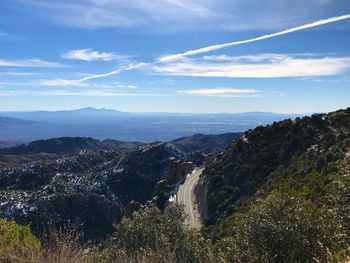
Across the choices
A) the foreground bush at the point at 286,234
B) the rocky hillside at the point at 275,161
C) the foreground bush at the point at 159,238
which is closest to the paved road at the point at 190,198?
the rocky hillside at the point at 275,161

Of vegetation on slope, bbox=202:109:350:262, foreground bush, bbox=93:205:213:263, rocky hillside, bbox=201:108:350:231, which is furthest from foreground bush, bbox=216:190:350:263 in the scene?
rocky hillside, bbox=201:108:350:231

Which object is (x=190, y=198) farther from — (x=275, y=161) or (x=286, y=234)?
(x=286, y=234)

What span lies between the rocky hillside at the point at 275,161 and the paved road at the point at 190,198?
231cm

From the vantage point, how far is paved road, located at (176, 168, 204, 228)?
66.3m

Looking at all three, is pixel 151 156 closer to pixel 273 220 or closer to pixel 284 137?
pixel 284 137

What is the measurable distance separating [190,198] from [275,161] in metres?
17.2

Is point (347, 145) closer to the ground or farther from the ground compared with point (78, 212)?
farther from the ground

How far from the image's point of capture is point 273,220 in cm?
1969

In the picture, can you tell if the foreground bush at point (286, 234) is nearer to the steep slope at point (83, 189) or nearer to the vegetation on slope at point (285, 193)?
the vegetation on slope at point (285, 193)

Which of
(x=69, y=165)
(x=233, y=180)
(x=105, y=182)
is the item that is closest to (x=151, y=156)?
(x=105, y=182)

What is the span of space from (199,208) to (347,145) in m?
28.8

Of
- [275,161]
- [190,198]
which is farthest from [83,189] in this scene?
[275,161]

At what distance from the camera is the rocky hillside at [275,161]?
168 feet

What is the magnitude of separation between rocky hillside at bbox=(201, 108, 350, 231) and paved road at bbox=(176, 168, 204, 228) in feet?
7.58
